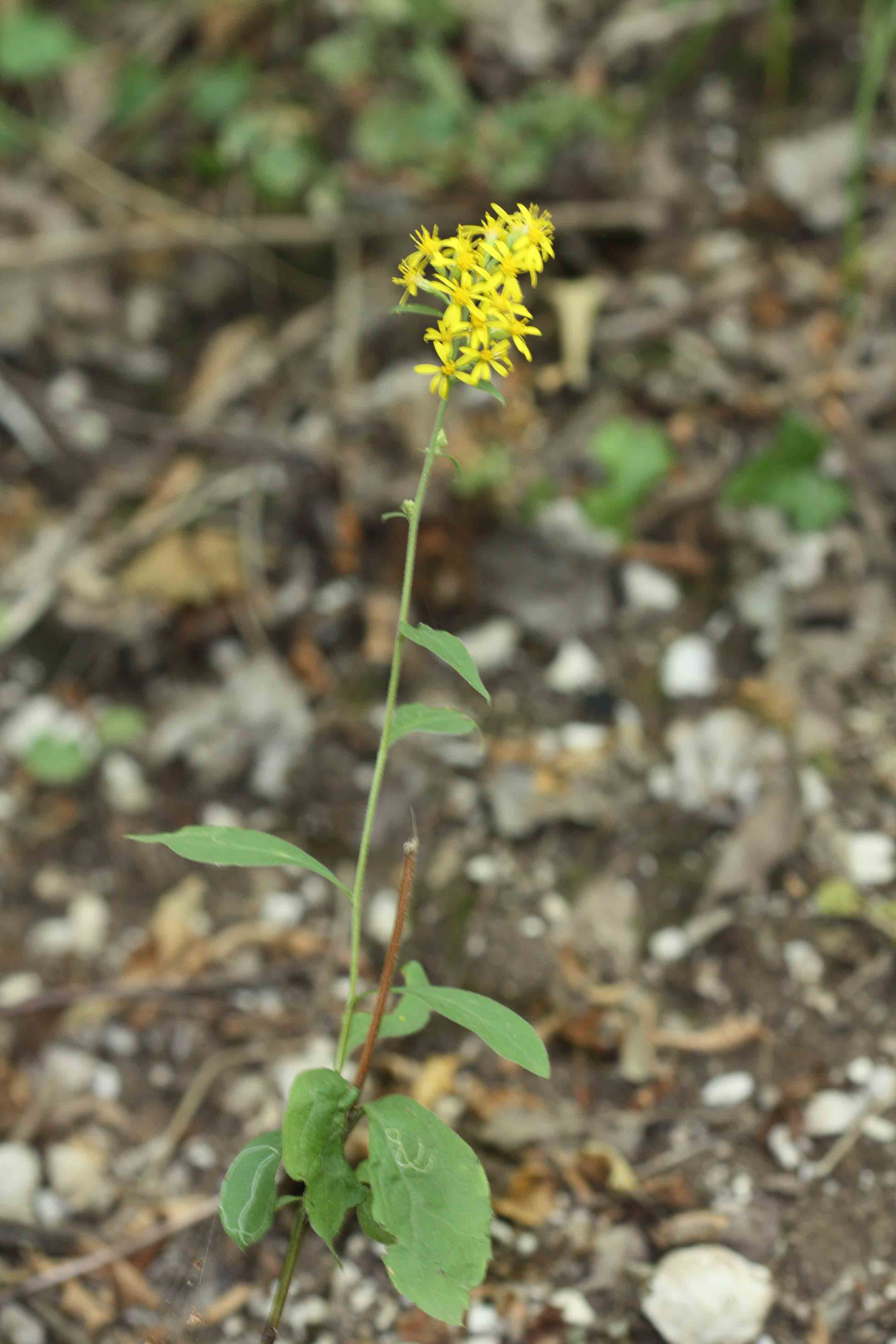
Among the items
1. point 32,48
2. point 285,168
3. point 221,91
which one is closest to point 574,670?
point 285,168

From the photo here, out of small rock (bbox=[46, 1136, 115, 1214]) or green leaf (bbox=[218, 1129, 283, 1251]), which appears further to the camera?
small rock (bbox=[46, 1136, 115, 1214])

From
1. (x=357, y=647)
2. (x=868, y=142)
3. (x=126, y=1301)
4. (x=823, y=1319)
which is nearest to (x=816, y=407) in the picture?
(x=868, y=142)

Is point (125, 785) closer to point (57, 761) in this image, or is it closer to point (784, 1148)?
point (57, 761)

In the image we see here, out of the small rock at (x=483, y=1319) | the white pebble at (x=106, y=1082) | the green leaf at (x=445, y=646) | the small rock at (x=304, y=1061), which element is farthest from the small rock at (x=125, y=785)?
the green leaf at (x=445, y=646)

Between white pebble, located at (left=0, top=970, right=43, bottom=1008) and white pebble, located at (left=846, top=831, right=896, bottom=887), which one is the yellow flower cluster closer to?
white pebble, located at (left=846, top=831, right=896, bottom=887)

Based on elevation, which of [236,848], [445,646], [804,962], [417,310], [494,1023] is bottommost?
[804,962]

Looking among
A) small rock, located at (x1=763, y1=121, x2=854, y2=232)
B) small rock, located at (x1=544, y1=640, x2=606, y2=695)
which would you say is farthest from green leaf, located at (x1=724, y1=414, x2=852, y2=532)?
small rock, located at (x1=763, y1=121, x2=854, y2=232)
